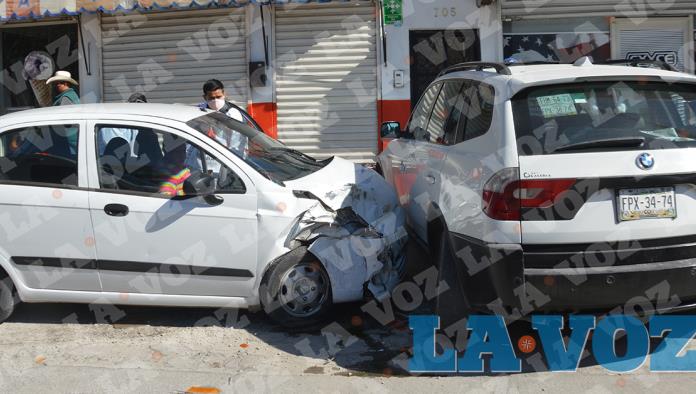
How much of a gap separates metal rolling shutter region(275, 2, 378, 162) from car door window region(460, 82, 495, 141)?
213 inches

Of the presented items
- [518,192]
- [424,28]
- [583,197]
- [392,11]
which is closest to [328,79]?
[392,11]

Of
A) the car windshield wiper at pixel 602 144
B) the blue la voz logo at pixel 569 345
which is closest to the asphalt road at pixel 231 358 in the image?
the blue la voz logo at pixel 569 345

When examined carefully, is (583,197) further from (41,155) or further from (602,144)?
(41,155)

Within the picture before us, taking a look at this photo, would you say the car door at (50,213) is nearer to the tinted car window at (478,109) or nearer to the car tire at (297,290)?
the car tire at (297,290)

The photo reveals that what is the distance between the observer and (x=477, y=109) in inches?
178

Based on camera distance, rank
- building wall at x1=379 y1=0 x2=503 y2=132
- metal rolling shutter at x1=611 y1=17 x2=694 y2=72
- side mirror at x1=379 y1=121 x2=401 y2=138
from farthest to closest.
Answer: metal rolling shutter at x1=611 y1=17 x2=694 y2=72 < building wall at x1=379 y1=0 x2=503 y2=132 < side mirror at x1=379 y1=121 x2=401 y2=138

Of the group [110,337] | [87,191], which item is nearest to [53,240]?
[87,191]

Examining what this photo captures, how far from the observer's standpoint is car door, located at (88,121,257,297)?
4.77m

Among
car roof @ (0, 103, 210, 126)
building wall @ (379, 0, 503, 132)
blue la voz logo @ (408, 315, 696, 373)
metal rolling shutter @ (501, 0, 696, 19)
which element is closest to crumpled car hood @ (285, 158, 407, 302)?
blue la voz logo @ (408, 315, 696, 373)

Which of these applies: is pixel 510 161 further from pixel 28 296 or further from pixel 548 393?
pixel 28 296

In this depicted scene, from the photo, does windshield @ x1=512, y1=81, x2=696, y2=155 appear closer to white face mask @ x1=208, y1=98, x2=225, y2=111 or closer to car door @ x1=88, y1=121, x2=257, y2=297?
car door @ x1=88, y1=121, x2=257, y2=297

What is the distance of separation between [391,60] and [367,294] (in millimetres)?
5791

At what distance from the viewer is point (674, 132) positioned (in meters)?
4.04

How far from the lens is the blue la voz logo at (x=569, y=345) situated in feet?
14.0
